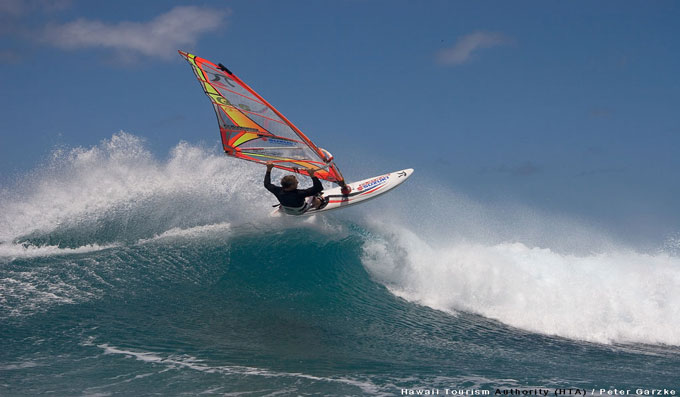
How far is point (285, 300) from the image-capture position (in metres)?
8.03

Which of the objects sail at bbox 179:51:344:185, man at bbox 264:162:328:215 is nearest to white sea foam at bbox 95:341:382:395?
man at bbox 264:162:328:215

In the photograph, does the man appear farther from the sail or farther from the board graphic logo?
the board graphic logo

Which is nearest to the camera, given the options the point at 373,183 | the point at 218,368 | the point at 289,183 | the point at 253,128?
the point at 218,368

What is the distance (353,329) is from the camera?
23.5 feet

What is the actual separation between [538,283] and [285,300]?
4.96 metres

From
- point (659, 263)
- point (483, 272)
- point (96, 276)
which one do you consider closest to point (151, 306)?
point (96, 276)

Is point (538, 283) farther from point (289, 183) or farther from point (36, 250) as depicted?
point (36, 250)

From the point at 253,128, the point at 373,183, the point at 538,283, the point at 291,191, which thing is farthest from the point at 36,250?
the point at 538,283

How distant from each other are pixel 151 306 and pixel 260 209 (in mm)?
4244

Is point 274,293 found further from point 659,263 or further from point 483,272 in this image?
point 659,263

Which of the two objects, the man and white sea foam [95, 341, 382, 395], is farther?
the man

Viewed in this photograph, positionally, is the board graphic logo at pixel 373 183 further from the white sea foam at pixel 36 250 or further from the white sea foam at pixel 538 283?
the white sea foam at pixel 36 250

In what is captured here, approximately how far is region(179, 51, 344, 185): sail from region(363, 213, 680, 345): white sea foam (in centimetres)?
249

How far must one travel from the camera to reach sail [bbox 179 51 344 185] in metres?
7.93
